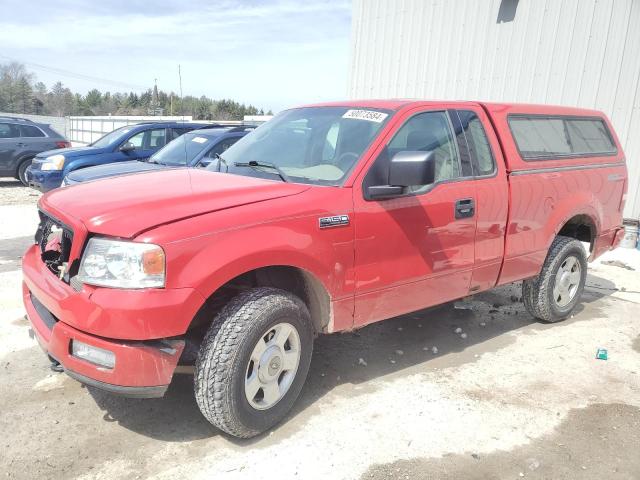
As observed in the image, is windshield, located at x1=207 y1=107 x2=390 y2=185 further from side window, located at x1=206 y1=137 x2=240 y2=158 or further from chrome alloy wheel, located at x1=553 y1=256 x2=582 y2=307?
side window, located at x1=206 y1=137 x2=240 y2=158

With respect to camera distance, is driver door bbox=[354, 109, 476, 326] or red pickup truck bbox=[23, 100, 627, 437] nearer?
red pickup truck bbox=[23, 100, 627, 437]

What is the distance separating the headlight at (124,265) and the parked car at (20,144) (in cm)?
1220

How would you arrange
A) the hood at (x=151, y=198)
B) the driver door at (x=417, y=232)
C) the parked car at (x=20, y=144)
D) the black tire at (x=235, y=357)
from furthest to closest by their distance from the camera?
the parked car at (x=20, y=144) → the driver door at (x=417, y=232) → the black tire at (x=235, y=357) → the hood at (x=151, y=198)

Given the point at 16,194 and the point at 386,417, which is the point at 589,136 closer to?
the point at 386,417

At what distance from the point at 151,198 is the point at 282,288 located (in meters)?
0.96

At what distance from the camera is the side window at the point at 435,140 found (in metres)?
3.70

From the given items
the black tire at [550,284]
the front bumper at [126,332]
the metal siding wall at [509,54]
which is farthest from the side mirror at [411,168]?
the metal siding wall at [509,54]

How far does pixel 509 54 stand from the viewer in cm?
956

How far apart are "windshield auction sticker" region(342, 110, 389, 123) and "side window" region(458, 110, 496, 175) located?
75cm

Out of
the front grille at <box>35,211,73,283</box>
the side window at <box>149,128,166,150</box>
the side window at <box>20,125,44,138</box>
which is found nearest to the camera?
the front grille at <box>35,211,73,283</box>

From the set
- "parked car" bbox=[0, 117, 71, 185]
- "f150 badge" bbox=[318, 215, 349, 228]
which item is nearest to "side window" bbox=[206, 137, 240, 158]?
"f150 badge" bbox=[318, 215, 349, 228]

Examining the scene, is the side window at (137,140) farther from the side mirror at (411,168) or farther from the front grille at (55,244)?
the side mirror at (411,168)

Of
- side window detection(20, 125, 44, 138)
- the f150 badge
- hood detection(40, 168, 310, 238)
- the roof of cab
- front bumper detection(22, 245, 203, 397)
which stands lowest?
front bumper detection(22, 245, 203, 397)

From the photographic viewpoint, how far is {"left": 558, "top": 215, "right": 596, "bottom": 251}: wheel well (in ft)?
16.7
